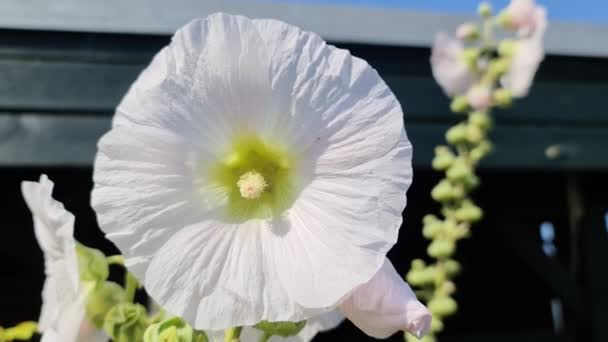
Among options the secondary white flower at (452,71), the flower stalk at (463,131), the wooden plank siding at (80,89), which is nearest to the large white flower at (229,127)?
the flower stalk at (463,131)

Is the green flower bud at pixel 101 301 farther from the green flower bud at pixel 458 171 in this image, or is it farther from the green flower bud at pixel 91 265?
the green flower bud at pixel 458 171

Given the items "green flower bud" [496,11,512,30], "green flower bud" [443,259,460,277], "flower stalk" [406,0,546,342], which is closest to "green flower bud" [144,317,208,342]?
"flower stalk" [406,0,546,342]

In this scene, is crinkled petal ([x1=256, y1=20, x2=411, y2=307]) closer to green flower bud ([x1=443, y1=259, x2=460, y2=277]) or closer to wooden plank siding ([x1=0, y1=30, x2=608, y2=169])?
green flower bud ([x1=443, y1=259, x2=460, y2=277])

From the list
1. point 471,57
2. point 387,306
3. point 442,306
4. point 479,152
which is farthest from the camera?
point 471,57

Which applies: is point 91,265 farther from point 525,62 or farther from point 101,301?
point 525,62

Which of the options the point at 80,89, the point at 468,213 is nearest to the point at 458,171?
the point at 468,213

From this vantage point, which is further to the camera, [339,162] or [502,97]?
[502,97]

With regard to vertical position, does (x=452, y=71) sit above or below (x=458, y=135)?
above

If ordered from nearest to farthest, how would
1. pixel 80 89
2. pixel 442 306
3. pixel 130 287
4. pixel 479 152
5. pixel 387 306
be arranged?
pixel 387 306, pixel 130 287, pixel 442 306, pixel 479 152, pixel 80 89
